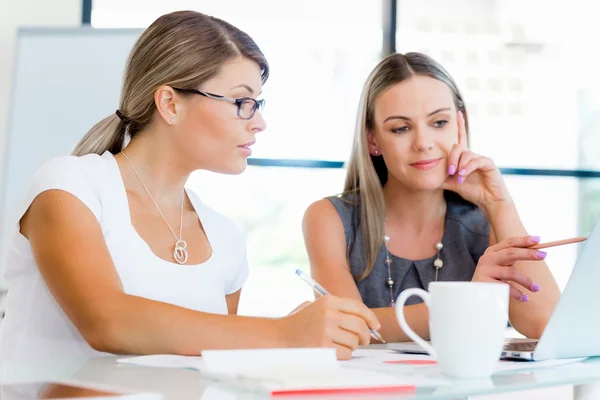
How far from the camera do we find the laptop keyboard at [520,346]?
1.00 meters

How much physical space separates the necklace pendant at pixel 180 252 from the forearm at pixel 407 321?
42cm

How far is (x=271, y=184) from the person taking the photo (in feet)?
14.0

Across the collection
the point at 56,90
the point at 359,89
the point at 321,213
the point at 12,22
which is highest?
the point at 12,22

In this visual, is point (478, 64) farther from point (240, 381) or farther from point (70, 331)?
point (240, 381)

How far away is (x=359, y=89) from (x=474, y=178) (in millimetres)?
2511

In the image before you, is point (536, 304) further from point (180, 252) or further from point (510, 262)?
point (180, 252)

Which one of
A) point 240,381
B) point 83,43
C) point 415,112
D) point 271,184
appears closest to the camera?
point 240,381

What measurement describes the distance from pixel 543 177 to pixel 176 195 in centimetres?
340

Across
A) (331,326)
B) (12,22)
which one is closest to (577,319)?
(331,326)

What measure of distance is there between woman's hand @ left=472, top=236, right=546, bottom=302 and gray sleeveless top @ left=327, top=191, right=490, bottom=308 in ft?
1.78

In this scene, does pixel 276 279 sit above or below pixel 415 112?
below

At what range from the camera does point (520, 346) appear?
Answer: 104cm

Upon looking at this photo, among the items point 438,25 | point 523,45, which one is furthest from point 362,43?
point 523,45

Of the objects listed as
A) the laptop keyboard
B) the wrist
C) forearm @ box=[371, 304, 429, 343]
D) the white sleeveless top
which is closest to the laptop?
the laptop keyboard
